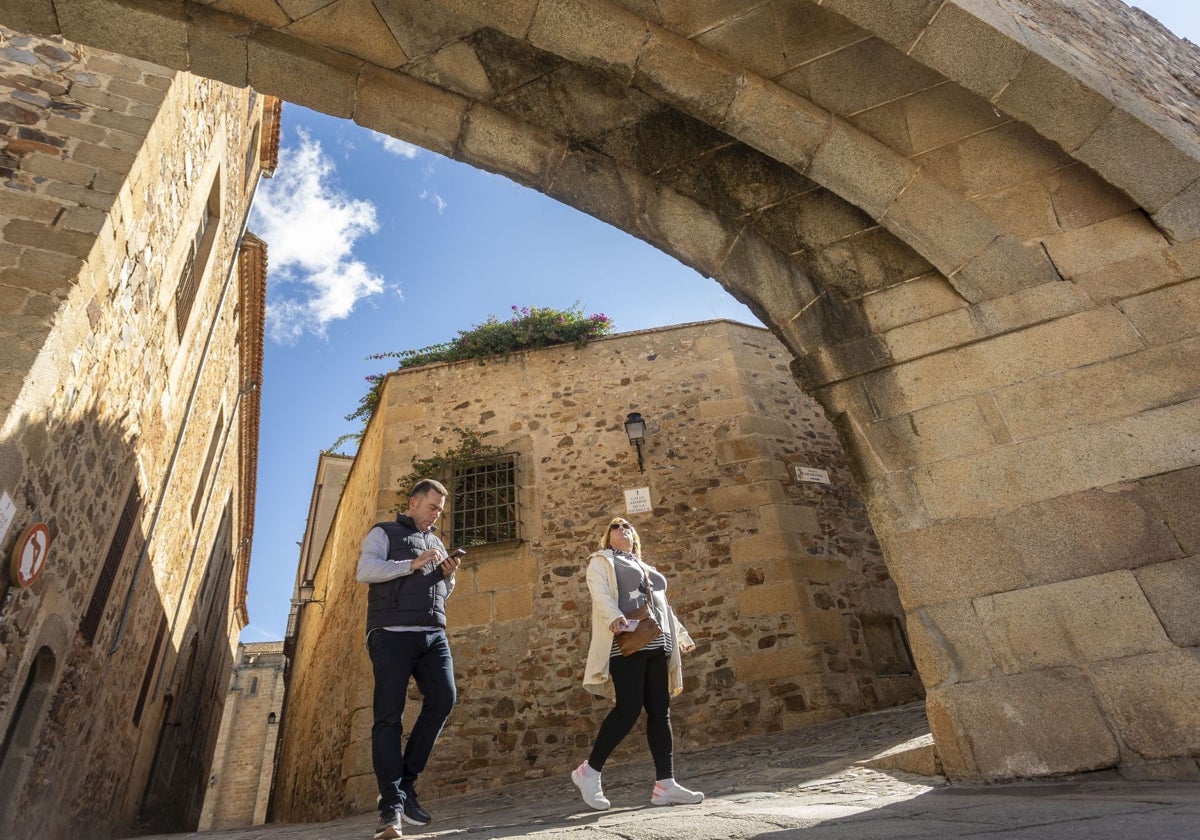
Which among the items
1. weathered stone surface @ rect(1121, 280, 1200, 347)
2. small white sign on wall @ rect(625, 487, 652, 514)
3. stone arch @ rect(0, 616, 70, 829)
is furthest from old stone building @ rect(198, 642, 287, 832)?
weathered stone surface @ rect(1121, 280, 1200, 347)

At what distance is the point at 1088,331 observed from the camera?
2.88m

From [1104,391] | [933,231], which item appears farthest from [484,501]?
[1104,391]

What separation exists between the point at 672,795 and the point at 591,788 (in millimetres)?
400

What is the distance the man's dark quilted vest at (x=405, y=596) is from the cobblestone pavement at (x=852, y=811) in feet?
2.83

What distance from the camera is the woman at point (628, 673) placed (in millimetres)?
3242

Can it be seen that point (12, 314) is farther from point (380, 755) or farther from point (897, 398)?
point (897, 398)

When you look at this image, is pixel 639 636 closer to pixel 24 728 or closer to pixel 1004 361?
pixel 1004 361

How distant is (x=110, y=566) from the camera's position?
5.84 metres

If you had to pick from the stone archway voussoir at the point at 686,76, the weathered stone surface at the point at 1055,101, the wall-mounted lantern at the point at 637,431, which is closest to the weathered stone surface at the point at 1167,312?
the weathered stone surface at the point at 1055,101

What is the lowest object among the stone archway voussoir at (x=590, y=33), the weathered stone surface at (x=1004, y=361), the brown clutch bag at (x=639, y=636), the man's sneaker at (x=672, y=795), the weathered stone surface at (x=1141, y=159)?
the man's sneaker at (x=672, y=795)

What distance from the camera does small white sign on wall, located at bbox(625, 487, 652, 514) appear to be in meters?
8.08

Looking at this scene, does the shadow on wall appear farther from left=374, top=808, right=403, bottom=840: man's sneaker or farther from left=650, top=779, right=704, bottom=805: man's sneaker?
left=650, top=779, right=704, bottom=805: man's sneaker

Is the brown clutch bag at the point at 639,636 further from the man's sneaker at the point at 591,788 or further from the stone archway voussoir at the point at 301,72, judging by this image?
the stone archway voussoir at the point at 301,72

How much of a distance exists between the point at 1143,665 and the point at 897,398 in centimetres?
130
